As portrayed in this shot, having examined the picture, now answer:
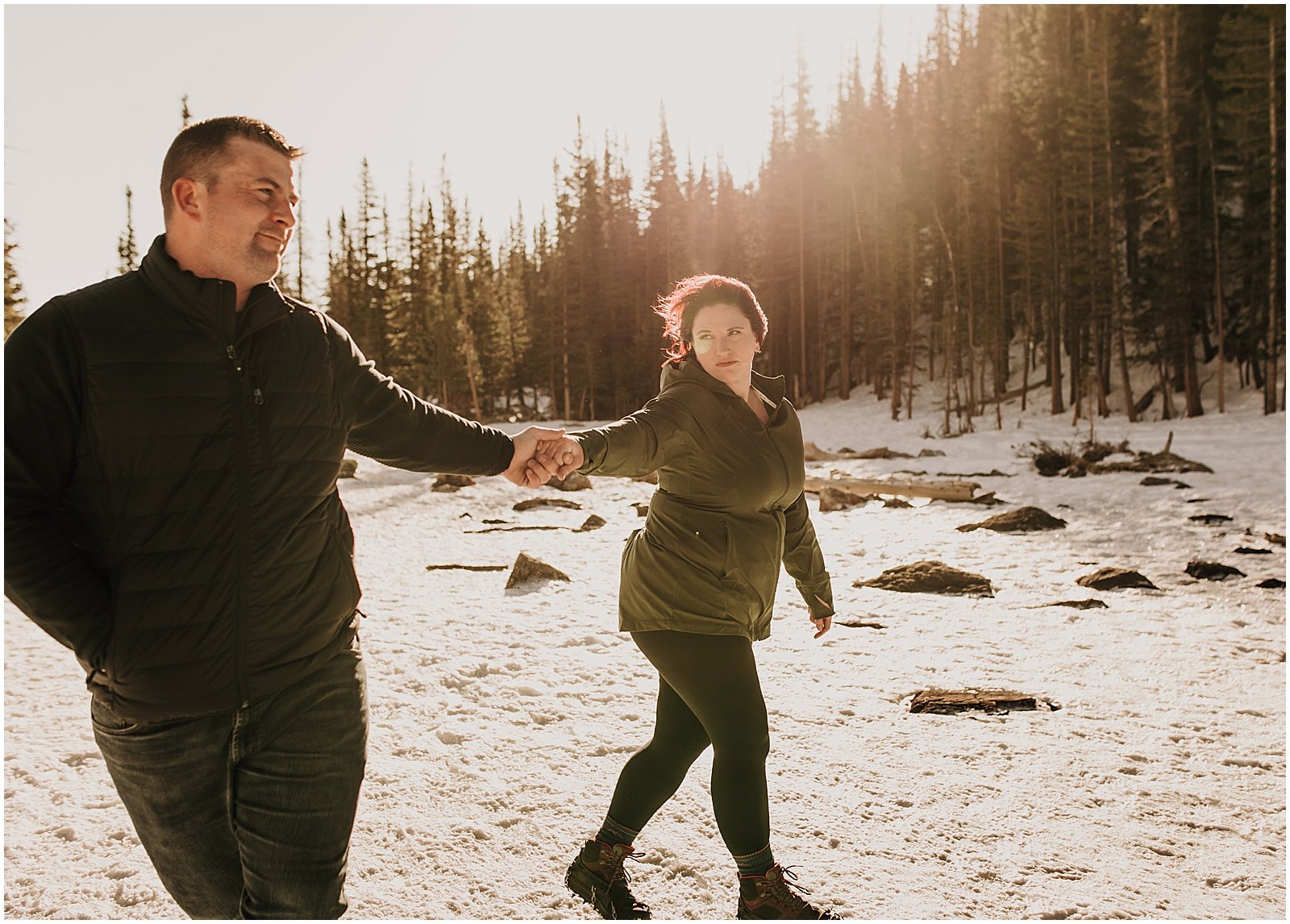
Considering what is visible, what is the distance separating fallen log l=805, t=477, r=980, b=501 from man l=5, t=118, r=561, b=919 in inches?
580

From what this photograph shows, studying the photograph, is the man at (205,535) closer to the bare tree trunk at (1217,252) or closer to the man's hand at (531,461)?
the man's hand at (531,461)

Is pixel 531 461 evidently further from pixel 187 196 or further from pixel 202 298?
pixel 187 196

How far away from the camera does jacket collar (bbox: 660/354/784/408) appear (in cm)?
333

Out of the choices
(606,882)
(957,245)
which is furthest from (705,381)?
(957,245)

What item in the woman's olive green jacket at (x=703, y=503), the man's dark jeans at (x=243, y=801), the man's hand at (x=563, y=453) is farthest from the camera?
the man's hand at (x=563, y=453)

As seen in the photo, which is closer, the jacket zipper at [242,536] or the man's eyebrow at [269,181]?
the jacket zipper at [242,536]

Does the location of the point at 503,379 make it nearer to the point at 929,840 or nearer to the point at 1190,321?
the point at 1190,321

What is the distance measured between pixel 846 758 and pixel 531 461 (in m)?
2.87

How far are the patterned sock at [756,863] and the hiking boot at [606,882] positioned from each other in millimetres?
486

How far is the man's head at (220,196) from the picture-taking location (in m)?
2.24

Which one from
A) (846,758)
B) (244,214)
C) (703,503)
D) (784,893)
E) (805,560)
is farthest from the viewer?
(846,758)

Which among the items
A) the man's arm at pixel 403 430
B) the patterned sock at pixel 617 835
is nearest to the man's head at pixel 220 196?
the man's arm at pixel 403 430

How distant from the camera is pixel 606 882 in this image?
3.25 m

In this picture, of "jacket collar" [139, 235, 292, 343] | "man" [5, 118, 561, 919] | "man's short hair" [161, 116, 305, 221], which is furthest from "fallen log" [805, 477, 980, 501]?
"man's short hair" [161, 116, 305, 221]
